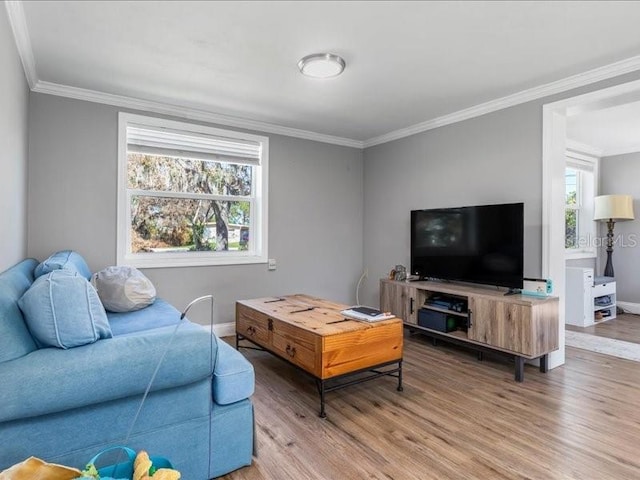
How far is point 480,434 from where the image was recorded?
2.09 meters

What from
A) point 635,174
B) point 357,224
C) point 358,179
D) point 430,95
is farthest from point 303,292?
point 635,174

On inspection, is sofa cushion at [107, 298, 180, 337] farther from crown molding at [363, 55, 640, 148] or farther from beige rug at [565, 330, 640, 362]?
beige rug at [565, 330, 640, 362]

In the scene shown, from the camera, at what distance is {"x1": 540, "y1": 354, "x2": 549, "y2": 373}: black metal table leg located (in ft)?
9.82

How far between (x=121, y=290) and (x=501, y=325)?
290cm

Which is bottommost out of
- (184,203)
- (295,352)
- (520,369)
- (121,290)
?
(520,369)


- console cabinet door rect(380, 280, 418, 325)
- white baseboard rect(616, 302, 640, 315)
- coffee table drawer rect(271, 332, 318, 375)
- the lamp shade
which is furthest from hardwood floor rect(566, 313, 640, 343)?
coffee table drawer rect(271, 332, 318, 375)

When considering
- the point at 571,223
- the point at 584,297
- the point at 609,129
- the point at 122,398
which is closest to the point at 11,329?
the point at 122,398

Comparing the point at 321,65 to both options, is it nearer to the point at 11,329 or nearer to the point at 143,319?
the point at 143,319

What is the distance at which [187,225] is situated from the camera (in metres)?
3.93

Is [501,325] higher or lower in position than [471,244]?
lower

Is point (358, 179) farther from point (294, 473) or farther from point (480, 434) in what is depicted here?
point (294, 473)

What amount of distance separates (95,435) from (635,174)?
6.73m

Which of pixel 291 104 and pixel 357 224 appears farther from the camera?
pixel 357 224

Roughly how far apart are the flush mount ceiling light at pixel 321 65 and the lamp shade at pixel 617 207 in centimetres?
443
